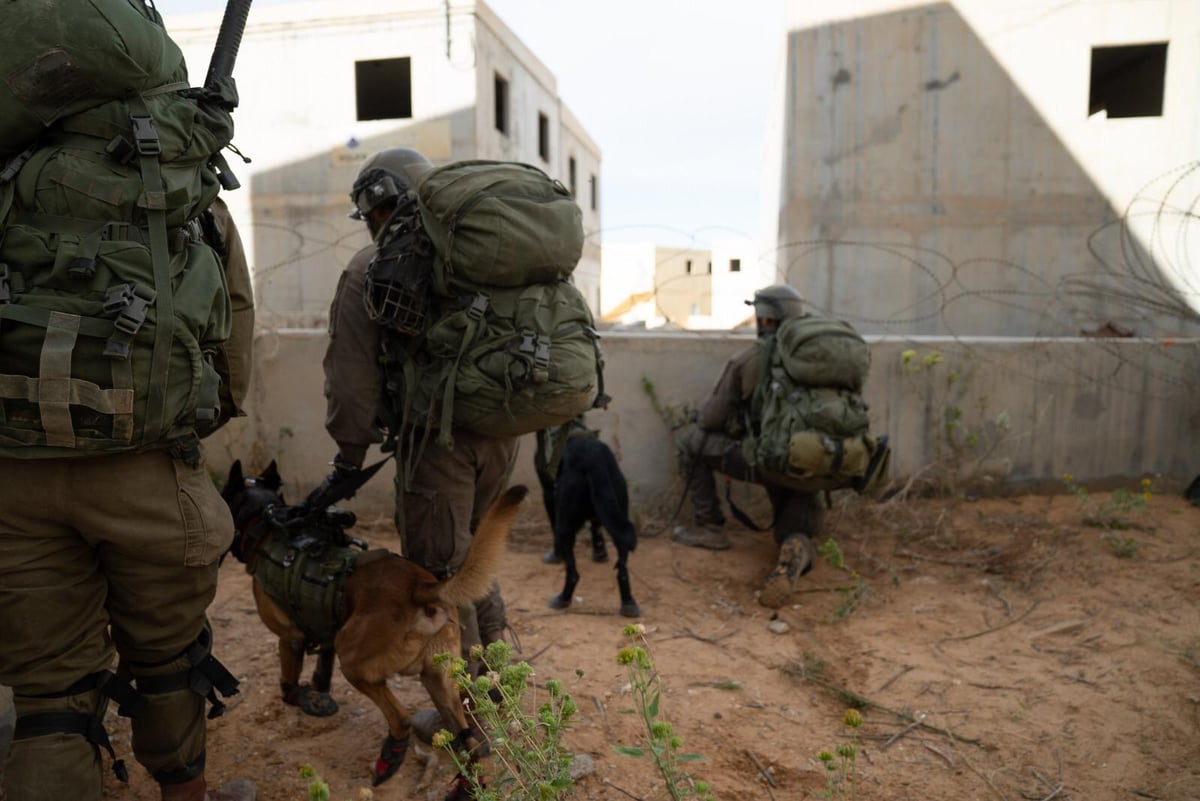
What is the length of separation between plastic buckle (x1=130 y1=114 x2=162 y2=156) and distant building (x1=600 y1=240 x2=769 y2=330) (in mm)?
14729

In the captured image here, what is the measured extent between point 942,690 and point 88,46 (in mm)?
3479

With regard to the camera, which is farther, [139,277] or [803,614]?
[803,614]

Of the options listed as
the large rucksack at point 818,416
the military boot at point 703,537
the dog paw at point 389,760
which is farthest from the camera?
the military boot at point 703,537

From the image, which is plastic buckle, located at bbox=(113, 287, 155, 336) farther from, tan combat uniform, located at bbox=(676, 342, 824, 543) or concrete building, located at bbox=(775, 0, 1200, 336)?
concrete building, located at bbox=(775, 0, 1200, 336)

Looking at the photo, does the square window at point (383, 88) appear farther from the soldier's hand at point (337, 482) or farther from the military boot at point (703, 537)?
the soldier's hand at point (337, 482)

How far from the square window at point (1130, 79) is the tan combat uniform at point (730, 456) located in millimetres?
7394

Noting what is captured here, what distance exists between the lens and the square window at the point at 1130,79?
9.54 metres

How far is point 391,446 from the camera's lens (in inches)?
109

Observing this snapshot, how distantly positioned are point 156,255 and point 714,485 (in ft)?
12.8

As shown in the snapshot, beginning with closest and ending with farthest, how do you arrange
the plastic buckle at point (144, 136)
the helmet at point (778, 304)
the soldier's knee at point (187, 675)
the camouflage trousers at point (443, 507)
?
the plastic buckle at point (144, 136), the soldier's knee at point (187, 675), the camouflage trousers at point (443, 507), the helmet at point (778, 304)

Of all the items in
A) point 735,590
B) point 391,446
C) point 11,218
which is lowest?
point 735,590

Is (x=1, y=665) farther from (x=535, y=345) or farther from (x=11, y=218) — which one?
(x=535, y=345)

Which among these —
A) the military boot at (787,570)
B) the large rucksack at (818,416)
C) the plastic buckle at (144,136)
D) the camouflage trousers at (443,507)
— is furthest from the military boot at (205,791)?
the large rucksack at (818,416)

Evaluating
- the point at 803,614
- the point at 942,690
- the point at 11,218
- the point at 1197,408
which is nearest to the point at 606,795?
the point at 942,690
